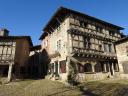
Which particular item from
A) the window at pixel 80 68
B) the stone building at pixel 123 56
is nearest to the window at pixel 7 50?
the window at pixel 80 68

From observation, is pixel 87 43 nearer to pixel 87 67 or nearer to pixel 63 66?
pixel 87 67

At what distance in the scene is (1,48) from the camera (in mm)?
21109

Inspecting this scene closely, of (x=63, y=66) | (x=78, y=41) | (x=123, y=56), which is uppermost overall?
(x=78, y=41)

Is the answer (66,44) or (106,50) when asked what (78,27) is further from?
(106,50)

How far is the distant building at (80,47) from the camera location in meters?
17.3

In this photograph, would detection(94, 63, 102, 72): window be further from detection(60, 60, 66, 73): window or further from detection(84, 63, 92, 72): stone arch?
detection(60, 60, 66, 73): window

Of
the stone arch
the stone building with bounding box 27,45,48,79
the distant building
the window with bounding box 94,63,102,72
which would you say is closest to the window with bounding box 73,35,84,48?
the distant building

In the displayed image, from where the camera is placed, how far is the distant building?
56.7ft

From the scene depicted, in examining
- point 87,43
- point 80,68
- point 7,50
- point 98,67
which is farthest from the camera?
point 7,50

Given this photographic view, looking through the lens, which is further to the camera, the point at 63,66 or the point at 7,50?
the point at 7,50

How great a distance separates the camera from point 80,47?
59.8ft

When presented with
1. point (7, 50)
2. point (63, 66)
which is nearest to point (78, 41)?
point (63, 66)

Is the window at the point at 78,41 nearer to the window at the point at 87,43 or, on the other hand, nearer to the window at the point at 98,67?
the window at the point at 87,43

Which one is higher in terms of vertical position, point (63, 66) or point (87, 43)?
point (87, 43)
